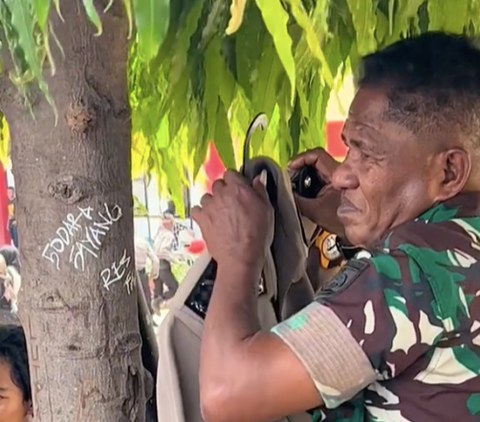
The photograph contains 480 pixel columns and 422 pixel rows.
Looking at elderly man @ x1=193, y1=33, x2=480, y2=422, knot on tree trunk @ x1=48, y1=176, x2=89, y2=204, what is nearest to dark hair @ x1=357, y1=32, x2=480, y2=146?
elderly man @ x1=193, y1=33, x2=480, y2=422

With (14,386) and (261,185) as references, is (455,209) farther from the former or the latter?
(14,386)

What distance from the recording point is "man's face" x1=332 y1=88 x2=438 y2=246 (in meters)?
0.88

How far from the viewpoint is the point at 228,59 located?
1.12 metres

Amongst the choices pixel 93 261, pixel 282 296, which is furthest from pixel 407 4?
pixel 93 261

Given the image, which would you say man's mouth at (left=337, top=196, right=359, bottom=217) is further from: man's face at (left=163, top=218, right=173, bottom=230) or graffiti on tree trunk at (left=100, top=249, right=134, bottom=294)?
man's face at (left=163, top=218, right=173, bottom=230)

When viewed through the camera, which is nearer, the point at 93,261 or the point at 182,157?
the point at 93,261

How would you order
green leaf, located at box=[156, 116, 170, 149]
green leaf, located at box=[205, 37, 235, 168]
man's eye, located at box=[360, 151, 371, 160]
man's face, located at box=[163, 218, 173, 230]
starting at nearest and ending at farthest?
1. man's eye, located at box=[360, 151, 371, 160]
2. green leaf, located at box=[205, 37, 235, 168]
3. green leaf, located at box=[156, 116, 170, 149]
4. man's face, located at box=[163, 218, 173, 230]

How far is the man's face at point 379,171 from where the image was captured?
2.90ft

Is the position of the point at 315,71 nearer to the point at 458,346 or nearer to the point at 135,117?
the point at 135,117

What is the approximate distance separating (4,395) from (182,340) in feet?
2.40

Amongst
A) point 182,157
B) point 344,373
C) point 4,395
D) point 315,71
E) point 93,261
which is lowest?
point 4,395

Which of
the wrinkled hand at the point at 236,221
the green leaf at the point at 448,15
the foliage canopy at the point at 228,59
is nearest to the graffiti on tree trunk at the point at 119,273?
the wrinkled hand at the point at 236,221

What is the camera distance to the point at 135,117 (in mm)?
1325

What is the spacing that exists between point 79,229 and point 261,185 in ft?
0.73
